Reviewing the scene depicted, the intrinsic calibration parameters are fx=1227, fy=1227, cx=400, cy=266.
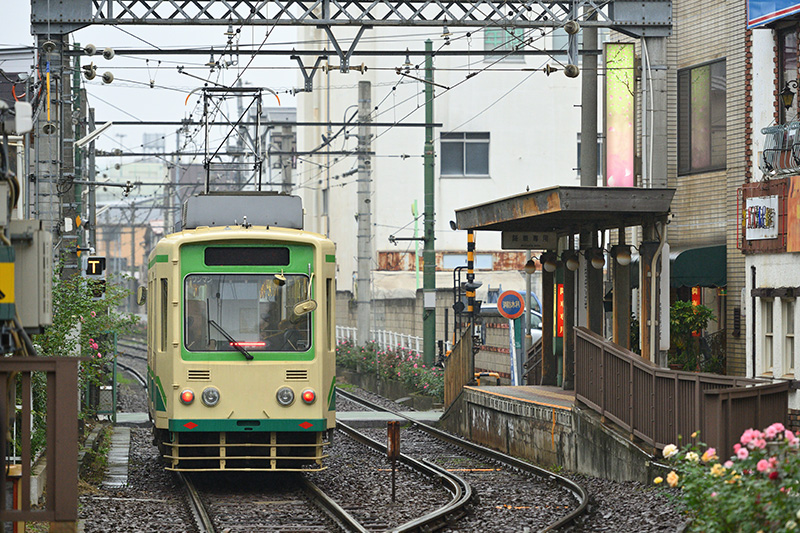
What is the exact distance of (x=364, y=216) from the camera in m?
35.4

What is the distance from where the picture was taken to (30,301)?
7.47m

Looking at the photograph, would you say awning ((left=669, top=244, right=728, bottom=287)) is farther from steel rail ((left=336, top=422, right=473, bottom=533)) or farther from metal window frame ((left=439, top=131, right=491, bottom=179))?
metal window frame ((left=439, top=131, right=491, bottom=179))

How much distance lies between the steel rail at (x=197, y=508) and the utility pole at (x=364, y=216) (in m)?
18.9

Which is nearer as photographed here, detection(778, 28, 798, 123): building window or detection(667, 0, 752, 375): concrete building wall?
detection(778, 28, 798, 123): building window

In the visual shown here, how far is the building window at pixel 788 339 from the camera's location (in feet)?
52.2

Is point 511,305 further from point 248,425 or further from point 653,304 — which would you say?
point 248,425

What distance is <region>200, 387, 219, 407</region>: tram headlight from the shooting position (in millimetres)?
14016

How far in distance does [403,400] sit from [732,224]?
37.7 ft

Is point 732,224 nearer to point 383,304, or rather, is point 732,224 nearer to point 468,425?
point 468,425

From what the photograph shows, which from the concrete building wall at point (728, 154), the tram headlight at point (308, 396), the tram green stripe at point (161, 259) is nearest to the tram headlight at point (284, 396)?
the tram headlight at point (308, 396)

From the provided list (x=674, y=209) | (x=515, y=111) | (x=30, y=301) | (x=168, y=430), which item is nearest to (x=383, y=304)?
(x=515, y=111)

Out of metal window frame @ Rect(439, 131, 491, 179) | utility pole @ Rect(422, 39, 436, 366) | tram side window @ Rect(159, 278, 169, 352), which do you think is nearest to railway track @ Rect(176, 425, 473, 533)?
tram side window @ Rect(159, 278, 169, 352)

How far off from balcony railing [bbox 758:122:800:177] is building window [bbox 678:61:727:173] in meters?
4.76

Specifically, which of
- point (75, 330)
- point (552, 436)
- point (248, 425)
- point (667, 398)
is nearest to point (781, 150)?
point (667, 398)
